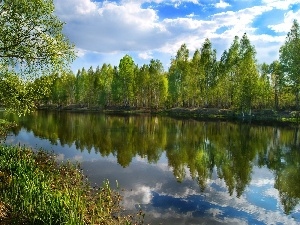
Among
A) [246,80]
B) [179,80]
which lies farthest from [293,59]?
[179,80]

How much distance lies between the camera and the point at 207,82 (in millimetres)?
98750

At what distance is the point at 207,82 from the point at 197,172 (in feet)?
250

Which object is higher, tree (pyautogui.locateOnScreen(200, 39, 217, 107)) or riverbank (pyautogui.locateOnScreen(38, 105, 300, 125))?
tree (pyautogui.locateOnScreen(200, 39, 217, 107))

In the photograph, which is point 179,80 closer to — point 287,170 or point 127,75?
point 127,75

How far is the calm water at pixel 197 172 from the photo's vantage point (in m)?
16.8

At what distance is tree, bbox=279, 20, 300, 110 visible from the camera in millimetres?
77000

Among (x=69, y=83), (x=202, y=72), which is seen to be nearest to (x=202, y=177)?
(x=202, y=72)

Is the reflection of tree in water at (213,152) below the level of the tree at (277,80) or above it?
below

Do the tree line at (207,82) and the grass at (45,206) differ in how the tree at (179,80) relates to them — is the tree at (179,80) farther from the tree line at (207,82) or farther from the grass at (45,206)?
the grass at (45,206)

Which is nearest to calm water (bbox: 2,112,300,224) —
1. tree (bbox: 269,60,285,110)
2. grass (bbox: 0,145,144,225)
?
grass (bbox: 0,145,144,225)

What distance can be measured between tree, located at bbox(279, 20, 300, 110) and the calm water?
36740 mm

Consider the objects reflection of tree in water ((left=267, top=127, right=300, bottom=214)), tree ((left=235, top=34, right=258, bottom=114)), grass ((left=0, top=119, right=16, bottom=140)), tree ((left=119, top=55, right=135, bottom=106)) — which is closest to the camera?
reflection of tree in water ((left=267, top=127, right=300, bottom=214))

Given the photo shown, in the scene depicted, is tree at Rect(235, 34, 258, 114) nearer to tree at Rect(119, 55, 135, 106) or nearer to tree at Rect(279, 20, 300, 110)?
tree at Rect(279, 20, 300, 110)

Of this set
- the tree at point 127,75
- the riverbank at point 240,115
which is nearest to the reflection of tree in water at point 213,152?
the riverbank at point 240,115
